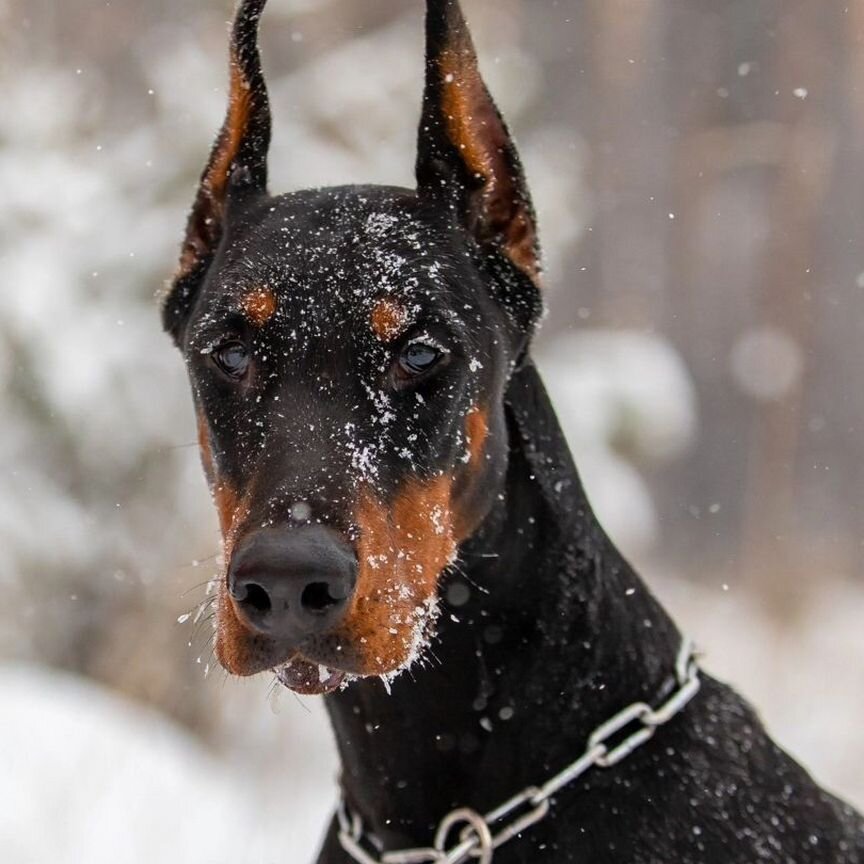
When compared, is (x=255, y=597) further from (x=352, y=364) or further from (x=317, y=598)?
(x=352, y=364)

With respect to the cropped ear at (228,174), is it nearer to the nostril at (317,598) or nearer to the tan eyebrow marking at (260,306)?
the tan eyebrow marking at (260,306)

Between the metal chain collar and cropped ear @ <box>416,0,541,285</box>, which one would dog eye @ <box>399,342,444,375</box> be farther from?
the metal chain collar

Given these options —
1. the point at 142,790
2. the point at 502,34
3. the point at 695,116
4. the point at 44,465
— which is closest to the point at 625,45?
the point at 695,116

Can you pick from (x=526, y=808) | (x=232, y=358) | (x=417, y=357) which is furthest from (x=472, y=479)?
(x=526, y=808)

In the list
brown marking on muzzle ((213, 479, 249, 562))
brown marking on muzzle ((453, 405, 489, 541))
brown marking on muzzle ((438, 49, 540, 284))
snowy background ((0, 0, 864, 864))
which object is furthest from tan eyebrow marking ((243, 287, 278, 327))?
snowy background ((0, 0, 864, 864))

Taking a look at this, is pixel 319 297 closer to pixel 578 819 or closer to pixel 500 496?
pixel 500 496

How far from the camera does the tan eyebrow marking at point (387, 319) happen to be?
239 cm

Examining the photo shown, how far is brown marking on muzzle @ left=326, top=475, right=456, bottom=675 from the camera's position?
217 cm

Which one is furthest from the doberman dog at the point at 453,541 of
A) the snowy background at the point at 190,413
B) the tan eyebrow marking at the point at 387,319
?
the snowy background at the point at 190,413

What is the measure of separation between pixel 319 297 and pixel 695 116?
13.5 metres

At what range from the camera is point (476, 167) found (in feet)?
8.88

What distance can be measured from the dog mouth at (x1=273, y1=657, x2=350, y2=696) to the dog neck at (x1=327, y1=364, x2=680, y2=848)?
1.04ft

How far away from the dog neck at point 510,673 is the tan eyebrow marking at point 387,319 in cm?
41

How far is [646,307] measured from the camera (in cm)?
1507
